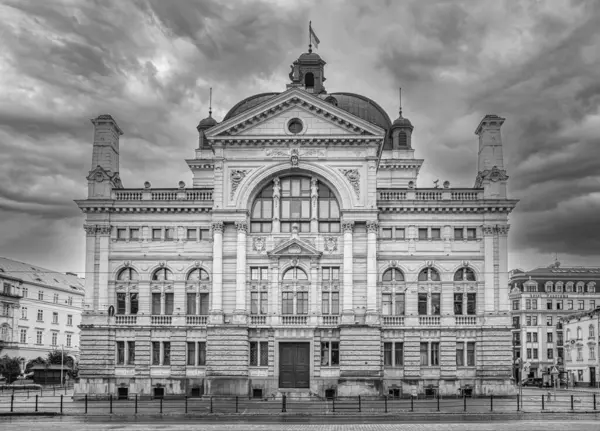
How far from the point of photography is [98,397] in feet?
202

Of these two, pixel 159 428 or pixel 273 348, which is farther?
pixel 273 348

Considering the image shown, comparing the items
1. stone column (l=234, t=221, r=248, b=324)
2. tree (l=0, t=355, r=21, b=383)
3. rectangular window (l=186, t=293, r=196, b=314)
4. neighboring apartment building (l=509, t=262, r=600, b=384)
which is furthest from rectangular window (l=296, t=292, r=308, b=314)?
neighboring apartment building (l=509, t=262, r=600, b=384)

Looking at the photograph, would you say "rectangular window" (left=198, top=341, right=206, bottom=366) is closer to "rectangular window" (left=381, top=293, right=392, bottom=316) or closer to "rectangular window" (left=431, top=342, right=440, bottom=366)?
"rectangular window" (left=381, top=293, right=392, bottom=316)

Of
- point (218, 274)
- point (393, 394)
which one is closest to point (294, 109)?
point (218, 274)

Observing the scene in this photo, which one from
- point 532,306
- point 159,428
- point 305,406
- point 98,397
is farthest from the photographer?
point 532,306

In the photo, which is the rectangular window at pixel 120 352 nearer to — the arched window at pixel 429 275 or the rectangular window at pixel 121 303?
the rectangular window at pixel 121 303

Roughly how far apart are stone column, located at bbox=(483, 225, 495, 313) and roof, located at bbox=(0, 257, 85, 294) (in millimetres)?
74634

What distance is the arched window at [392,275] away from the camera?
64438mm

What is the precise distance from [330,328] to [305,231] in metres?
7.89

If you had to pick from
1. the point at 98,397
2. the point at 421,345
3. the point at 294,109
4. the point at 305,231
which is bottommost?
the point at 98,397

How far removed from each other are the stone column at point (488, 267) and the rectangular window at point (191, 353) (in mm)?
22983

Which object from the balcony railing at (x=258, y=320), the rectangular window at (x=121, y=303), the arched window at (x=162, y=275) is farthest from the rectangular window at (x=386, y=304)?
the rectangular window at (x=121, y=303)

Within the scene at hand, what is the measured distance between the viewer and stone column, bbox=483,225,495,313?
208ft

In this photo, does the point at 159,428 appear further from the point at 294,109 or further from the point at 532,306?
the point at 532,306
